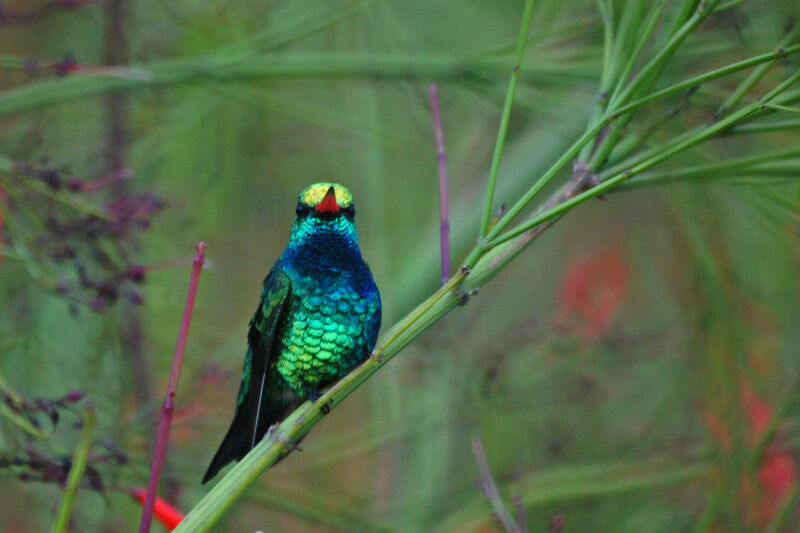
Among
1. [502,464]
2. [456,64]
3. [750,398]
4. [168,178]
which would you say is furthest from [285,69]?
[750,398]

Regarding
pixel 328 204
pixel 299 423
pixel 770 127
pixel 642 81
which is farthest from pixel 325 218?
pixel 770 127

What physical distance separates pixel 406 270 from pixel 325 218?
6.01 feet

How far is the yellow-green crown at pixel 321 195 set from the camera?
93.9 inches

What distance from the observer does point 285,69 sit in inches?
127

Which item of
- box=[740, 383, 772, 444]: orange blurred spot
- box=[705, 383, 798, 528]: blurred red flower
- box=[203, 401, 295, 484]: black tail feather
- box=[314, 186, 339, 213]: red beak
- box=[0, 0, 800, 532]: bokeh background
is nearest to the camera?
box=[203, 401, 295, 484]: black tail feather

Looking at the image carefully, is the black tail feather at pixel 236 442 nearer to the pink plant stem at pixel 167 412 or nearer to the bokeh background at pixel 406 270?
the bokeh background at pixel 406 270

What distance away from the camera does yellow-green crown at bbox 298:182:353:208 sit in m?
2.38

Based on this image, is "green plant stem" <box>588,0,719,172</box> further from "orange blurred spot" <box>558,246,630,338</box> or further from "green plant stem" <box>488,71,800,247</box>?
"orange blurred spot" <box>558,246,630,338</box>

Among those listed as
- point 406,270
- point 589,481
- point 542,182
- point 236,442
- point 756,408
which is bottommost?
point 236,442

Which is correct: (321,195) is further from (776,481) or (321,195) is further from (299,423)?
(776,481)

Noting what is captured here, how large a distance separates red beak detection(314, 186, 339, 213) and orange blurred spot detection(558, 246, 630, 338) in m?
2.02

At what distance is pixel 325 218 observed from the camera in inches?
96.7

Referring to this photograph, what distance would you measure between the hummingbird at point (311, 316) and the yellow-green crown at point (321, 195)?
0.05m

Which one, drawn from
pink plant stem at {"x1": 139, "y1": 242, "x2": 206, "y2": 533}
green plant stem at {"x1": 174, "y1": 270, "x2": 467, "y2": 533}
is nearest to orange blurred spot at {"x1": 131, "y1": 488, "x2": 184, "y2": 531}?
green plant stem at {"x1": 174, "y1": 270, "x2": 467, "y2": 533}
